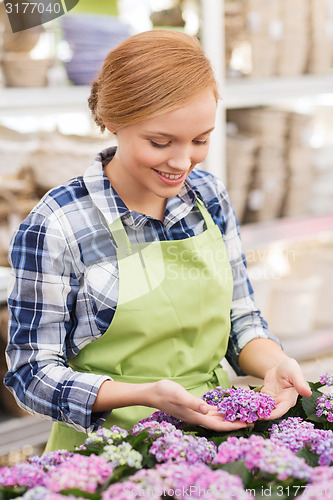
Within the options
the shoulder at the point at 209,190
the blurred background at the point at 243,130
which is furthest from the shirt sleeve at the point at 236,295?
the blurred background at the point at 243,130

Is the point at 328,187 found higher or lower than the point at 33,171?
lower

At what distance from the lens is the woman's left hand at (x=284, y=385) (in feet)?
2.73

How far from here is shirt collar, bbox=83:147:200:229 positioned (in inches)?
40.2

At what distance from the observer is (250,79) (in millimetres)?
2189

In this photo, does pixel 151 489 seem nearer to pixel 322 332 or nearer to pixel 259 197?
pixel 259 197

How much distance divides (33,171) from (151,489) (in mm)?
1467

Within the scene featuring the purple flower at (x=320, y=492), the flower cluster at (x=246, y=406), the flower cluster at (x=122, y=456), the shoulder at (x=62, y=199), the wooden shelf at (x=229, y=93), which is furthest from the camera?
the wooden shelf at (x=229, y=93)

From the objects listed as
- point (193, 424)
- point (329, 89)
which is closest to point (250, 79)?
point (329, 89)

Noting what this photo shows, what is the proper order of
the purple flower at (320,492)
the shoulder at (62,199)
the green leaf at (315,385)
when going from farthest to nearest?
the shoulder at (62,199) → the green leaf at (315,385) → the purple flower at (320,492)

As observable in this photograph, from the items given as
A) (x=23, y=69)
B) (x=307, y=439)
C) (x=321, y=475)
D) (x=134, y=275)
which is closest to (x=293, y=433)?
(x=307, y=439)

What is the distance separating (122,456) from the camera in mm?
646

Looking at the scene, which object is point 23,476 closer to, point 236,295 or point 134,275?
point 134,275

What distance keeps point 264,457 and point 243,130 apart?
1.89 metres

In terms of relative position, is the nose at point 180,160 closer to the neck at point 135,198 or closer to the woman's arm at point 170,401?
the neck at point 135,198
